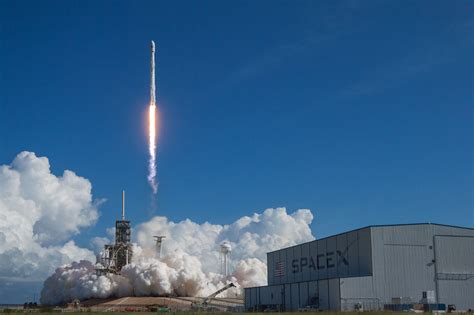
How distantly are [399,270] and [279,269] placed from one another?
28.2 meters

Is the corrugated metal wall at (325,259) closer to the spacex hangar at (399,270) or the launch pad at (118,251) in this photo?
the spacex hangar at (399,270)

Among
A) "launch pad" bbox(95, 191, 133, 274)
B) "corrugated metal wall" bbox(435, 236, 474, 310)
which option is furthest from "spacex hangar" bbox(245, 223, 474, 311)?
"launch pad" bbox(95, 191, 133, 274)

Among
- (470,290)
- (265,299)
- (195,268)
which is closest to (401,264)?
(470,290)

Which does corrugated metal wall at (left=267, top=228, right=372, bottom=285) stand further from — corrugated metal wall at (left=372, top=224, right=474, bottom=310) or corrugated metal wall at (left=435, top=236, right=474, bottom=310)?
corrugated metal wall at (left=435, top=236, right=474, bottom=310)

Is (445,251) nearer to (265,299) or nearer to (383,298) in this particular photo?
(383,298)

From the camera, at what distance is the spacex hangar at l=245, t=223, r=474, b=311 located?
7331 centimetres

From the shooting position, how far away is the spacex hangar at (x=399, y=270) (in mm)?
73312

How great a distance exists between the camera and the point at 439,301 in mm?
74688

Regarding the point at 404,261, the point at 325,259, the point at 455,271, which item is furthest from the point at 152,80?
the point at 455,271

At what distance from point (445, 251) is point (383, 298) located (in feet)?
32.8

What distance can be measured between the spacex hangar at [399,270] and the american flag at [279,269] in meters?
16.7

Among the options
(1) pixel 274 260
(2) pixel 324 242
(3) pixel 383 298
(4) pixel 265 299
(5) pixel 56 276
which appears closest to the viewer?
Answer: (3) pixel 383 298

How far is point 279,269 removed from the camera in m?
99.8

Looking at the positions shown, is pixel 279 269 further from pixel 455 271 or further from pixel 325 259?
pixel 455 271
